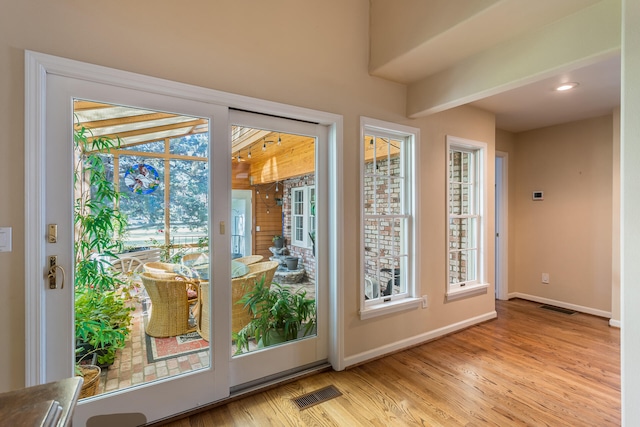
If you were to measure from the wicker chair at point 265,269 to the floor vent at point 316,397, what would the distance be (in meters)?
0.85

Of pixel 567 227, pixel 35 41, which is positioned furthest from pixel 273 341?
pixel 567 227

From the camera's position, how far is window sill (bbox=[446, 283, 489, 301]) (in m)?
3.28

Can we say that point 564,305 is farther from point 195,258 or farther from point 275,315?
point 195,258

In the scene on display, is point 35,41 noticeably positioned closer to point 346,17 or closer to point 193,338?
point 193,338

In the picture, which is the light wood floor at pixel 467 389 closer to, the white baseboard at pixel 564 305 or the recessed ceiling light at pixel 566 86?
the white baseboard at pixel 564 305

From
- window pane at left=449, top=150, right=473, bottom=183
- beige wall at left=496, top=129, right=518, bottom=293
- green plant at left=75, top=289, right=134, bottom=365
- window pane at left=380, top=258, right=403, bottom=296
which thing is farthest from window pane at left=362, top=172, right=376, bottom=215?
beige wall at left=496, top=129, right=518, bottom=293

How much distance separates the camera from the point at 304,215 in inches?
99.2

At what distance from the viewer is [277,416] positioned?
1.95 m

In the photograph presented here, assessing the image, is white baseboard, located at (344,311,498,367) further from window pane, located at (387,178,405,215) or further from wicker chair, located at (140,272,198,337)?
wicker chair, located at (140,272,198,337)

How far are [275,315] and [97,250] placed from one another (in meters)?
1.29

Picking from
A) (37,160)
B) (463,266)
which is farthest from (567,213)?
(37,160)

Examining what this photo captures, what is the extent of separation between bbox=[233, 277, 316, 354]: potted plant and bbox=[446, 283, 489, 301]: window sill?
1.66 meters

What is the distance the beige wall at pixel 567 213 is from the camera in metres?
3.84

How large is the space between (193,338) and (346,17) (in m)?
2.77
